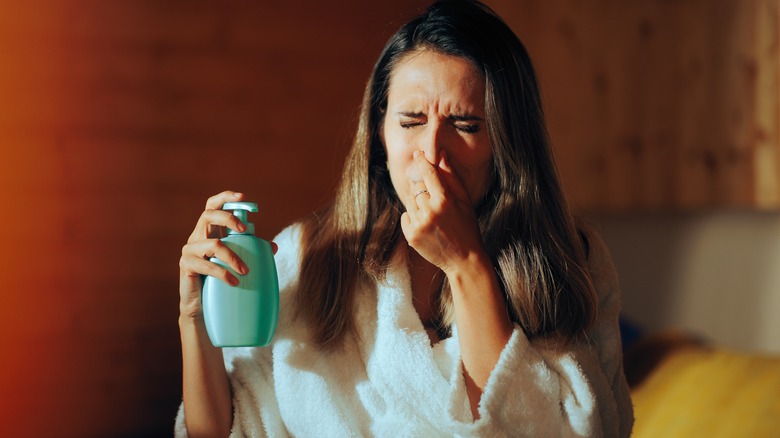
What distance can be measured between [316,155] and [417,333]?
0.94m

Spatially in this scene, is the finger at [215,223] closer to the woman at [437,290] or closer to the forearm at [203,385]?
the woman at [437,290]

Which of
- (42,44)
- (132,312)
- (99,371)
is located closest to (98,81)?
(42,44)

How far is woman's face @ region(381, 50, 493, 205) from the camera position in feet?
3.55

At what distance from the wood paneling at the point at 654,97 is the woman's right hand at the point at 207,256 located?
1.34 metres

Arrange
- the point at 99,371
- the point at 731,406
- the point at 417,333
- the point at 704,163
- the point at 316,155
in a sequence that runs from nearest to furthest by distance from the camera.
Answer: the point at 417,333 < the point at 731,406 < the point at 99,371 < the point at 316,155 < the point at 704,163

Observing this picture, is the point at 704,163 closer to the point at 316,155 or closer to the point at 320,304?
the point at 316,155

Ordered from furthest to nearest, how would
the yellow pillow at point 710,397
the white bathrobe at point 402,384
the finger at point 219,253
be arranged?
1. the yellow pillow at point 710,397
2. the white bathrobe at point 402,384
3. the finger at point 219,253

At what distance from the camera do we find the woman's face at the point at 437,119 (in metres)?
1.08

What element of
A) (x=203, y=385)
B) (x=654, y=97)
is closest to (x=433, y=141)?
(x=203, y=385)

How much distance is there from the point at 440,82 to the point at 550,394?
439 mm

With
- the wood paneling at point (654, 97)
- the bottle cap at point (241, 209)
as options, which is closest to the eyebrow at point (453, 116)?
the bottle cap at point (241, 209)

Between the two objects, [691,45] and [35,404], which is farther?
[691,45]

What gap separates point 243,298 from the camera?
0.97m

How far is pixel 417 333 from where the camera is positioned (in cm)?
113
